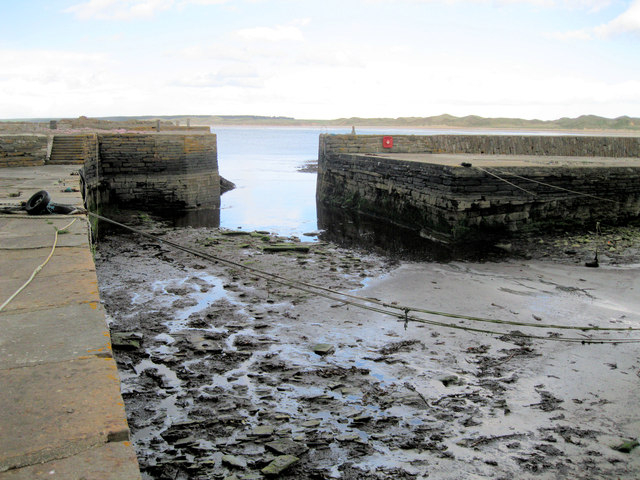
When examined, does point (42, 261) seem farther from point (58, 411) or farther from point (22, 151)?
point (22, 151)

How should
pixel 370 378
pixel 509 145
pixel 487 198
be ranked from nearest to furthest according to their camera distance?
1. pixel 370 378
2. pixel 487 198
3. pixel 509 145

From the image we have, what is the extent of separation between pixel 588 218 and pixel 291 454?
448 inches

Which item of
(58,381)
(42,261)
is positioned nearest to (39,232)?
(42,261)

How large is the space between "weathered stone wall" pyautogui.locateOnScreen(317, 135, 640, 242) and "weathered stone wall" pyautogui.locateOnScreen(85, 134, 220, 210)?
17.4ft

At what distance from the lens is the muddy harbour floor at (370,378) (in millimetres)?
3727

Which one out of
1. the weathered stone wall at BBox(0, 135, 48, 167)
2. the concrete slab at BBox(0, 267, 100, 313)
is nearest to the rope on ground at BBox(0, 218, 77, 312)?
the concrete slab at BBox(0, 267, 100, 313)

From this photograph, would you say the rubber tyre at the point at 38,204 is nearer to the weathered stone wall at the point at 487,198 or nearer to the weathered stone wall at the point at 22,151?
the weathered stone wall at the point at 22,151

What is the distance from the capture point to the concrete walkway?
6.60 feet

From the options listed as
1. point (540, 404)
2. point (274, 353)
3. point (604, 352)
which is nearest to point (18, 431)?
point (274, 353)

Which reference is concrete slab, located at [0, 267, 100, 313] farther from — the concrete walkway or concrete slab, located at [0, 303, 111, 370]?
concrete slab, located at [0, 303, 111, 370]

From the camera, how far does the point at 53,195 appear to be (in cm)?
830

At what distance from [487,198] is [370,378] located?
757 cm

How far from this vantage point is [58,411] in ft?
7.62

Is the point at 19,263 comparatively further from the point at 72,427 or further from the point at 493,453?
the point at 493,453
